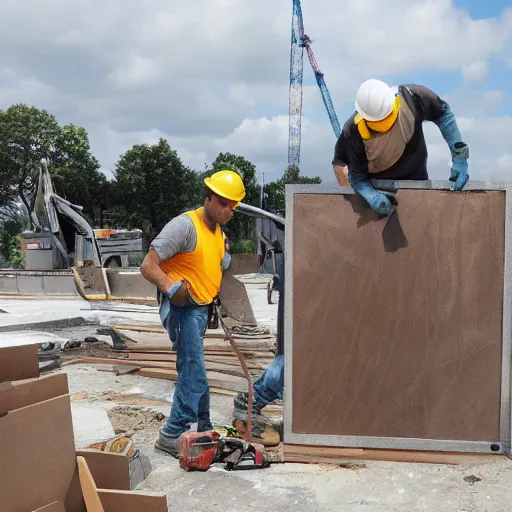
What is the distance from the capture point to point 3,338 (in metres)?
8.55

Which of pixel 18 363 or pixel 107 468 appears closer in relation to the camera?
pixel 18 363

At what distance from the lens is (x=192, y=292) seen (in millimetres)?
3859

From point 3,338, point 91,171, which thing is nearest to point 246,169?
point 91,171

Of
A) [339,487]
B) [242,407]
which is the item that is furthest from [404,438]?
[242,407]

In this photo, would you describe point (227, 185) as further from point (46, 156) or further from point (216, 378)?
point (46, 156)

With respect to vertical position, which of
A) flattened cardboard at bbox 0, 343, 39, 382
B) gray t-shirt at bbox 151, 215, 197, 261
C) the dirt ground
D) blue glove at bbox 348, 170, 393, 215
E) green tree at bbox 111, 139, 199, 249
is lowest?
the dirt ground

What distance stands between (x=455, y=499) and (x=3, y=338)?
24.1 ft

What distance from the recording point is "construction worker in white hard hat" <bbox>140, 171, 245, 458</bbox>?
385 centimetres

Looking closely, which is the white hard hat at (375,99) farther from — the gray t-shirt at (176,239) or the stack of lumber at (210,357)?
the stack of lumber at (210,357)

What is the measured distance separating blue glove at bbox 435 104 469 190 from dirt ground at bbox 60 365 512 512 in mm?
1805

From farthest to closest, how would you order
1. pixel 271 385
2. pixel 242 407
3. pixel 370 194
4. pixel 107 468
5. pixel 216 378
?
pixel 216 378 < pixel 242 407 < pixel 271 385 < pixel 370 194 < pixel 107 468

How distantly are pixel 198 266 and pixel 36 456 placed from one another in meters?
1.75

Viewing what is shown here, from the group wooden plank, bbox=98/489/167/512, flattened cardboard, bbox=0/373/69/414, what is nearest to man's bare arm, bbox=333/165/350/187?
flattened cardboard, bbox=0/373/69/414

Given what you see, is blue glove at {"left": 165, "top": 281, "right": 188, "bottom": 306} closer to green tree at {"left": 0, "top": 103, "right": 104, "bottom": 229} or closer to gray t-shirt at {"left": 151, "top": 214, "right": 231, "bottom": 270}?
gray t-shirt at {"left": 151, "top": 214, "right": 231, "bottom": 270}
